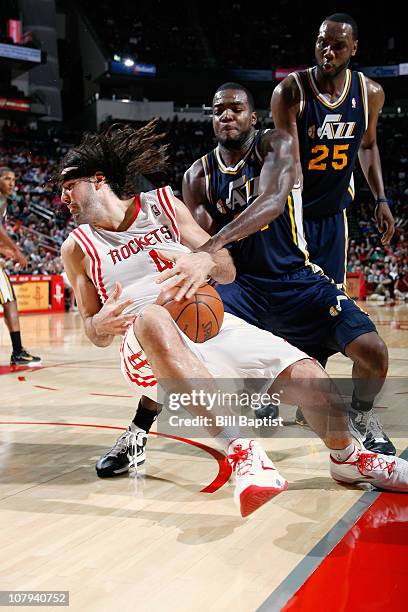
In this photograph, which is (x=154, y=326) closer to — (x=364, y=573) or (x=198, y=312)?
(x=198, y=312)

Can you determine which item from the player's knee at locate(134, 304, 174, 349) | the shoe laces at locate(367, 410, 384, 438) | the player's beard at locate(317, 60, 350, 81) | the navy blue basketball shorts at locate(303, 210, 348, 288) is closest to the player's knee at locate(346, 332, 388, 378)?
the shoe laces at locate(367, 410, 384, 438)

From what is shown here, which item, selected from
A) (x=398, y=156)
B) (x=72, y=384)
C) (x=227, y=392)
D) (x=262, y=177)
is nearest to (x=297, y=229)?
(x=262, y=177)

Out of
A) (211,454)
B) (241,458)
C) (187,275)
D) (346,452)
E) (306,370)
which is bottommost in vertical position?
(211,454)

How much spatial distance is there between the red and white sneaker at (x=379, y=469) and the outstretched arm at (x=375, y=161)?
5.17 feet

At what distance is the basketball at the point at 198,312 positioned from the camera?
2.52 metres

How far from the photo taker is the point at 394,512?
7.97ft

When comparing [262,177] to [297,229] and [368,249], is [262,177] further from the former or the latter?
[368,249]

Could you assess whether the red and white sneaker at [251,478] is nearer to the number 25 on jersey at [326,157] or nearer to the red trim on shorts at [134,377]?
the red trim on shorts at [134,377]

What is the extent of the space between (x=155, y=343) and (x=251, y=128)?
1.40 meters

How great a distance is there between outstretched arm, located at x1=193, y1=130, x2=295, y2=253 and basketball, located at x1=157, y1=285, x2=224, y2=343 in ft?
0.61

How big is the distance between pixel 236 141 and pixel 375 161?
1.16 m

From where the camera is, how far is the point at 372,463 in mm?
2615

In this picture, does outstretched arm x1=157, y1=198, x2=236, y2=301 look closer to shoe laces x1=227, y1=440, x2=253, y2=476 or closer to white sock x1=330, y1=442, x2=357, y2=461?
shoe laces x1=227, y1=440, x2=253, y2=476

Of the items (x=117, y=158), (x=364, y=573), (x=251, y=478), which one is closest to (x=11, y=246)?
(x=117, y=158)
